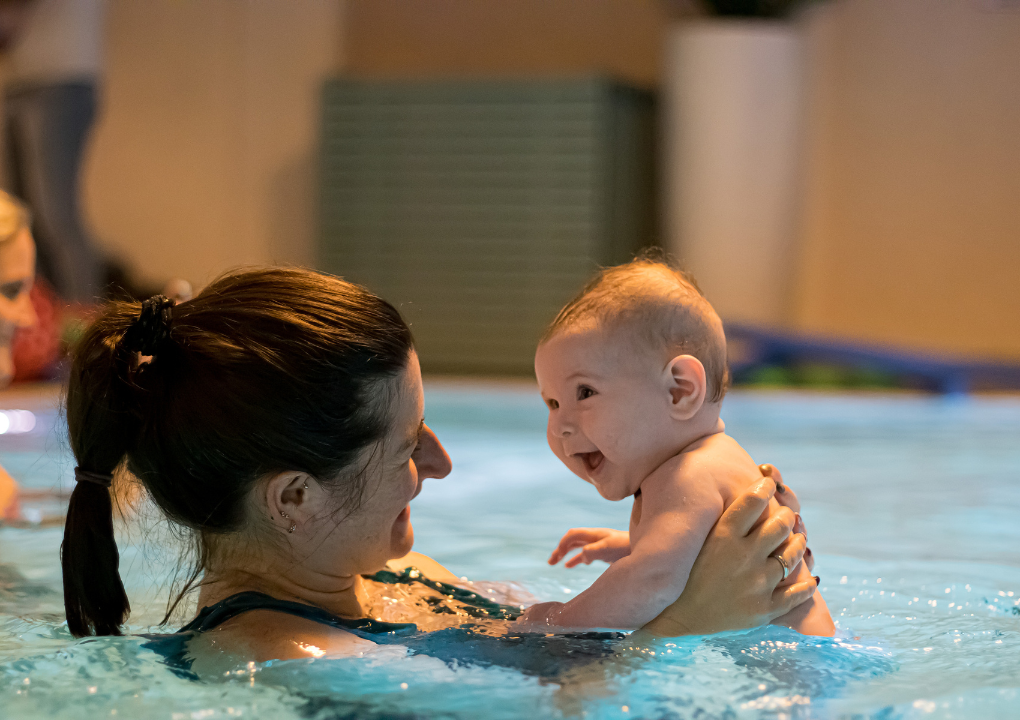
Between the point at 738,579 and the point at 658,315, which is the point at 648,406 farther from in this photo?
the point at 738,579

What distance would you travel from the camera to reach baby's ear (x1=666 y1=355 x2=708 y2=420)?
1.68m

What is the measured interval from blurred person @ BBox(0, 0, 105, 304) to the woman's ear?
18.8 feet

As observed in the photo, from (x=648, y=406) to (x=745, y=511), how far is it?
0.71 feet

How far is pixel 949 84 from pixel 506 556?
5863 millimetres

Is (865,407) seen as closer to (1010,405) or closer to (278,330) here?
(1010,405)

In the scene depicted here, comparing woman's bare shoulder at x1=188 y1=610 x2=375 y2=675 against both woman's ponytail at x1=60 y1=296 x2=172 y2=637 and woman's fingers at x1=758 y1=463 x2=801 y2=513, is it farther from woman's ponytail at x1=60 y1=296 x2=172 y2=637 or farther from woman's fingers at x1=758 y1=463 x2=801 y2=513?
woman's fingers at x1=758 y1=463 x2=801 y2=513

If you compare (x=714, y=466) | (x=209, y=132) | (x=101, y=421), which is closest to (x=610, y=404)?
(x=714, y=466)

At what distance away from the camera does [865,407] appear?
5121mm

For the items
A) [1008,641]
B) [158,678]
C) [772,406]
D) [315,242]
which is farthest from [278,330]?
[315,242]

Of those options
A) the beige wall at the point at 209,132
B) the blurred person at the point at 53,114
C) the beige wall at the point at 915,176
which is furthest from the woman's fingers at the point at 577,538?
the beige wall at the point at 209,132

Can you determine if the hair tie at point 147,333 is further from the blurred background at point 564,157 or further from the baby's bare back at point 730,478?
the blurred background at point 564,157

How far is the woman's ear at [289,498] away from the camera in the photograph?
4.62ft

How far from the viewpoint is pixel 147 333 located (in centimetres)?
141

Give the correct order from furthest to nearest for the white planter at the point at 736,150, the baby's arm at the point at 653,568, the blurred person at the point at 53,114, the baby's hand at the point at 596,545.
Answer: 1. the white planter at the point at 736,150
2. the blurred person at the point at 53,114
3. the baby's hand at the point at 596,545
4. the baby's arm at the point at 653,568
